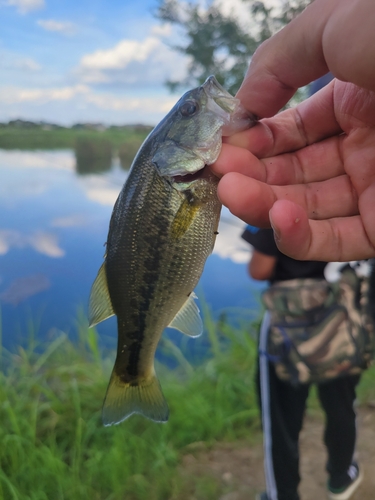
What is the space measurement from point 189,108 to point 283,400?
1.27 metres

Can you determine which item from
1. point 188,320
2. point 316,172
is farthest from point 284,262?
point 188,320

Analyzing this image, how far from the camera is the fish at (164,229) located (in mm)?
877

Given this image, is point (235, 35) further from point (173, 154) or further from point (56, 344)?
point (56, 344)

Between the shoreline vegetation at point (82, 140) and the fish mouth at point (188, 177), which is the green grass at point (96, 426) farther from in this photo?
the fish mouth at point (188, 177)

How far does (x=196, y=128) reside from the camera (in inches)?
35.8

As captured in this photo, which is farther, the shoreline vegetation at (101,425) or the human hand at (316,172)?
the shoreline vegetation at (101,425)

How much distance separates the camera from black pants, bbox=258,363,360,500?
5.49 ft

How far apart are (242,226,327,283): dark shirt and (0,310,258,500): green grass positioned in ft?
3.10

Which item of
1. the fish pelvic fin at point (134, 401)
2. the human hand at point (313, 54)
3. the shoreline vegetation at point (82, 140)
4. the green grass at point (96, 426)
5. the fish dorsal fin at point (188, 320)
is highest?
the human hand at point (313, 54)

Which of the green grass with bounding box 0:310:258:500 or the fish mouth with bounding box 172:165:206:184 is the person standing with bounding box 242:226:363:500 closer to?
the green grass with bounding box 0:310:258:500

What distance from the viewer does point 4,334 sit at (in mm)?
2344

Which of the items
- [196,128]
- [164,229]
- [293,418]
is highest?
[196,128]

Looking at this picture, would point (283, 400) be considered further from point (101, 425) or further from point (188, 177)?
point (188, 177)

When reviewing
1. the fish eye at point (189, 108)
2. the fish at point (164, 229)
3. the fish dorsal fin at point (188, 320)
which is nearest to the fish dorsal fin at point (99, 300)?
the fish at point (164, 229)
